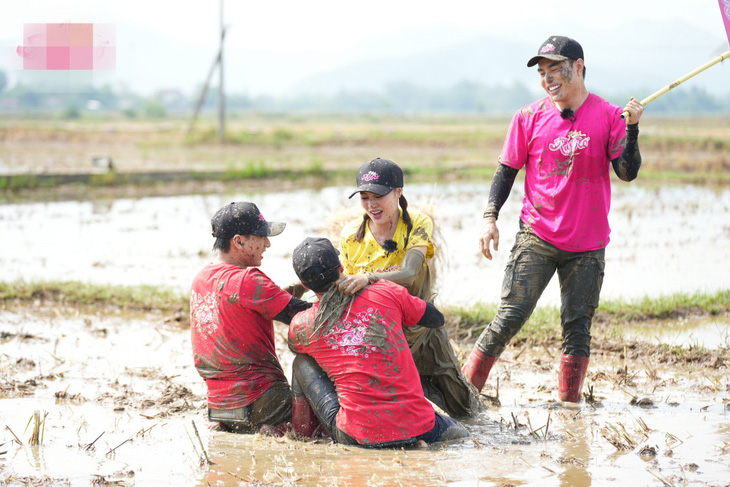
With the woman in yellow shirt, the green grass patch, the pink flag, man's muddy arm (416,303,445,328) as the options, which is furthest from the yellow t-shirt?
the pink flag

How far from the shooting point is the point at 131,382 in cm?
514

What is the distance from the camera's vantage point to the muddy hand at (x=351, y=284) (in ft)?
12.3

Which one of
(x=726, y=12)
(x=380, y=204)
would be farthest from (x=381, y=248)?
(x=726, y=12)

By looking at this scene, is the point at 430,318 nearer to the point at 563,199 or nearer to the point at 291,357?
the point at 563,199

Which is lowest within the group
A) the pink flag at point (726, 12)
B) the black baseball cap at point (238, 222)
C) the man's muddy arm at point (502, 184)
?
the black baseball cap at point (238, 222)

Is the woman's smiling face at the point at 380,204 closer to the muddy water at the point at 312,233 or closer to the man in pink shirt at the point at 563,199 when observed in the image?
the man in pink shirt at the point at 563,199

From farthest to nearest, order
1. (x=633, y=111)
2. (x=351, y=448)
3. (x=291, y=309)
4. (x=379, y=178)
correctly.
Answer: (x=379, y=178) < (x=633, y=111) < (x=291, y=309) < (x=351, y=448)

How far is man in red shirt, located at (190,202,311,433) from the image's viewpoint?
4.02 metres

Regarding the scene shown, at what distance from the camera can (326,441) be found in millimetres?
4051

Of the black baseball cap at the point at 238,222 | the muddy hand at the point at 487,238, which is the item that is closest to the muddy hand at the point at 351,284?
the black baseball cap at the point at 238,222

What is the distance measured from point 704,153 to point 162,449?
22386 mm

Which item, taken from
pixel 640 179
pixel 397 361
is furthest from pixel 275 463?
pixel 640 179

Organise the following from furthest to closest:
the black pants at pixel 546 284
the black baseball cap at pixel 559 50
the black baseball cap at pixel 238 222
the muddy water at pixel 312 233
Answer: the muddy water at pixel 312 233 < the black pants at pixel 546 284 < the black baseball cap at pixel 559 50 < the black baseball cap at pixel 238 222

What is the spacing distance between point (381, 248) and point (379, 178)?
1.31 ft
